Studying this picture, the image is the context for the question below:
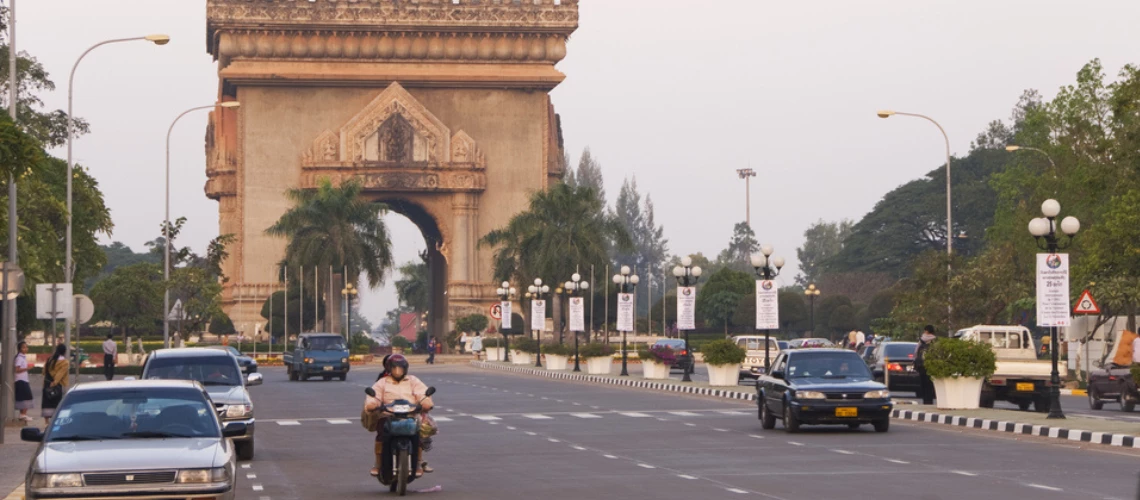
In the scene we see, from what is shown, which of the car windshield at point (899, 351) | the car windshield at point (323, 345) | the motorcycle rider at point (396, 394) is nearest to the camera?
the motorcycle rider at point (396, 394)

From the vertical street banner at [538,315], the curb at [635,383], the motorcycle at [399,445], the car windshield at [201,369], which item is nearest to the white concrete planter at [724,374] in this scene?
the curb at [635,383]

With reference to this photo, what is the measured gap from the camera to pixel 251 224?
86.9 meters

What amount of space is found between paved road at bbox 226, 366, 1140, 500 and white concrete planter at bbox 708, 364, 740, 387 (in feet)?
36.8

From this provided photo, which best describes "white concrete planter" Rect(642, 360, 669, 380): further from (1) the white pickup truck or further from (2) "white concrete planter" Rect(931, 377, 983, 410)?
(2) "white concrete planter" Rect(931, 377, 983, 410)

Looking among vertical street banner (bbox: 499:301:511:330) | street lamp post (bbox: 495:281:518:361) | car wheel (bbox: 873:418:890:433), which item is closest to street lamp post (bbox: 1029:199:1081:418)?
car wheel (bbox: 873:418:890:433)

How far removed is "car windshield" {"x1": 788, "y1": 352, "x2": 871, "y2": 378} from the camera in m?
25.8

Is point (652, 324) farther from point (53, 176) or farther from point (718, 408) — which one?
point (718, 408)

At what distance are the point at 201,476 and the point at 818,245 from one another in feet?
569

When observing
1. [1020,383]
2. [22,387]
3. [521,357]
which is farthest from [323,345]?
[1020,383]

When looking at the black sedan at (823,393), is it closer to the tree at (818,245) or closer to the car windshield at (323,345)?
the car windshield at (323,345)

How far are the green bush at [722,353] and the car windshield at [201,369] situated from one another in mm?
22900

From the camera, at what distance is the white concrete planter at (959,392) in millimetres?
29641

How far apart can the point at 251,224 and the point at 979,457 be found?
228 feet

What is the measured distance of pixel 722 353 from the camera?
44.0m
